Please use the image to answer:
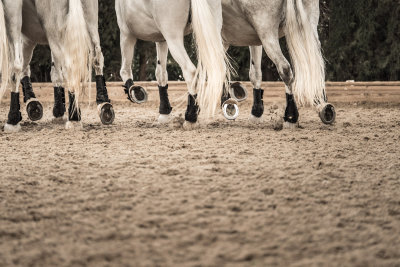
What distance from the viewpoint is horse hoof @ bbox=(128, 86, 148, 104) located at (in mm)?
6887

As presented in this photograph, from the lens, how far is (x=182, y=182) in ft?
11.7

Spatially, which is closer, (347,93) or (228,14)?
(228,14)

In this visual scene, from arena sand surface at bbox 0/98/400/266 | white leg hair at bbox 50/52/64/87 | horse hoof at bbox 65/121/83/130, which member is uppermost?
white leg hair at bbox 50/52/64/87

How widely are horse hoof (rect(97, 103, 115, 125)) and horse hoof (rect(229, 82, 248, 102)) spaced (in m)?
1.72

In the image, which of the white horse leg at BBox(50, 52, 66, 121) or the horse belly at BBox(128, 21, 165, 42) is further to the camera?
the white horse leg at BBox(50, 52, 66, 121)

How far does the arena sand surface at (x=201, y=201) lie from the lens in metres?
2.31

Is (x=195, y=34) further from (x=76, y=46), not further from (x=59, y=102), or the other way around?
(x=59, y=102)

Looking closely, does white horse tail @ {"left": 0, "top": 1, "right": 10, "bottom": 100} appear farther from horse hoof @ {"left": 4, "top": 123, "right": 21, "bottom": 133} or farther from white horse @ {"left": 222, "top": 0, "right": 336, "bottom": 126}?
white horse @ {"left": 222, "top": 0, "right": 336, "bottom": 126}

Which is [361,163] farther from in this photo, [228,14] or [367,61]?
[367,61]

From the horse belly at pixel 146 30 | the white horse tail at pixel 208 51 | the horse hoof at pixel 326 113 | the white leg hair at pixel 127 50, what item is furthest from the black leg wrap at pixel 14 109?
the horse hoof at pixel 326 113

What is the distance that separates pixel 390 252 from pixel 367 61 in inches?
393

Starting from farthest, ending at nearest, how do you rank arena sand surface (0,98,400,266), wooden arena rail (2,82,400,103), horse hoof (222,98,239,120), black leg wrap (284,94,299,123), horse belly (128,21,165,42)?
wooden arena rail (2,82,400,103), horse hoof (222,98,239,120), black leg wrap (284,94,299,123), horse belly (128,21,165,42), arena sand surface (0,98,400,266)

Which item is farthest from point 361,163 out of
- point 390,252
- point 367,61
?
point 367,61

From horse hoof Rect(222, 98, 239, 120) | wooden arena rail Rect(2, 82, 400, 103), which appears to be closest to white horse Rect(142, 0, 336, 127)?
horse hoof Rect(222, 98, 239, 120)
